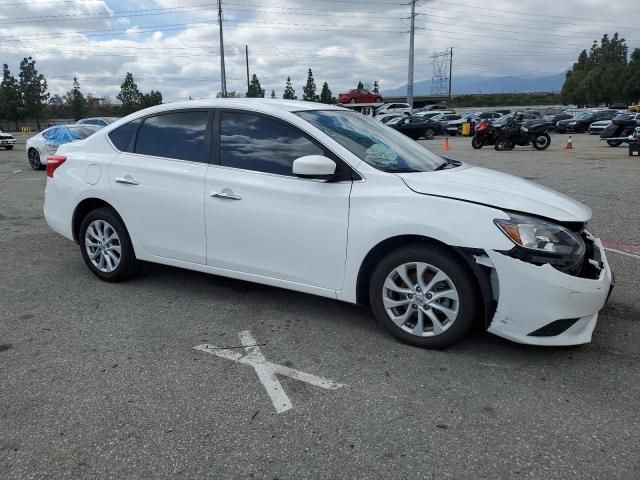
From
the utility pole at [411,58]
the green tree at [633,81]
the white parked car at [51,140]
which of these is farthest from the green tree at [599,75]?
the white parked car at [51,140]

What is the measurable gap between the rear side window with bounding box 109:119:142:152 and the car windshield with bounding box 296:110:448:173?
1649 mm

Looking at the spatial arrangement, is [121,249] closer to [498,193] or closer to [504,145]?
[498,193]

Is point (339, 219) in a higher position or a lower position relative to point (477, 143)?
higher

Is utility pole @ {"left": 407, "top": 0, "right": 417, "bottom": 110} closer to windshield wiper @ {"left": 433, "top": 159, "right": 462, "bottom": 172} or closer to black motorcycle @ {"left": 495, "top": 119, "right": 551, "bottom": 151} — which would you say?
black motorcycle @ {"left": 495, "top": 119, "right": 551, "bottom": 151}

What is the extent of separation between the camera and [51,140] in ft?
51.9

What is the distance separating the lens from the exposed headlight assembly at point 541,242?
10.5 ft

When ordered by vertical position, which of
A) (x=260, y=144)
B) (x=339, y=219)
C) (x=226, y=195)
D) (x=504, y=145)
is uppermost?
Result: (x=260, y=144)

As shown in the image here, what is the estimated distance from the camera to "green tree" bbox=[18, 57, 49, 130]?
7381 cm

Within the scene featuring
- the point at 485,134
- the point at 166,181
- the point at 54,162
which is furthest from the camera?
the point at 485,134

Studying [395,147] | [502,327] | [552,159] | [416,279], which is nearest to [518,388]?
[502,327]

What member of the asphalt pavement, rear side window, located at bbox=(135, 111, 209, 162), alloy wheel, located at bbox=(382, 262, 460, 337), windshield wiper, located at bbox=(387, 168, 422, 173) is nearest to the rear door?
rear side window, located at bbox=(135, 111, 209, 162)

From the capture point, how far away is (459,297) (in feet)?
11.1

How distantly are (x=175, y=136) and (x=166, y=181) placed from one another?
0.42 meters

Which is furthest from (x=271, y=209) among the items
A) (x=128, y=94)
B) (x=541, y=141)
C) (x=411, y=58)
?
(x=128, y=94)
